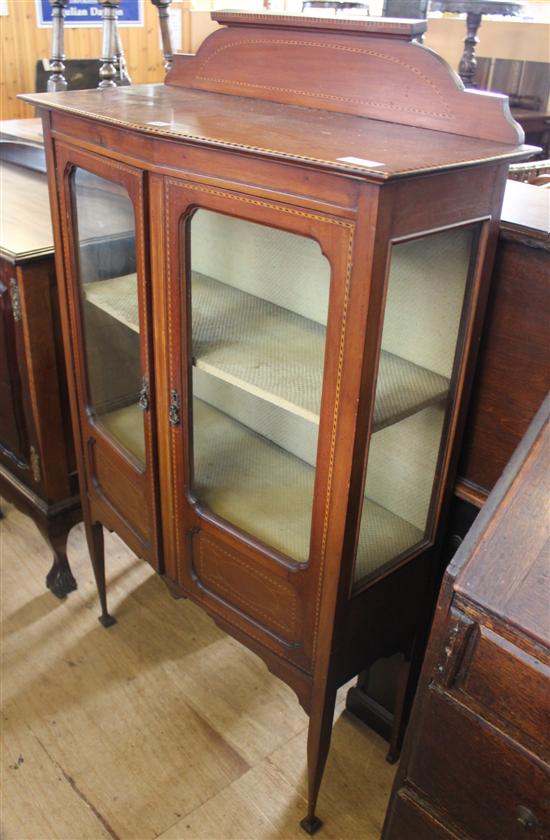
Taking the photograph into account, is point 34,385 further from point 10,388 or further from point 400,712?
point 400,712

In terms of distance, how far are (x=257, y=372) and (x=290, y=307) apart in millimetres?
157

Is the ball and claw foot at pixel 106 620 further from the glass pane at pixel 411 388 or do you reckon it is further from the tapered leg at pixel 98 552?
the glass pane at pixel 411 388

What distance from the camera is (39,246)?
153 centimetres

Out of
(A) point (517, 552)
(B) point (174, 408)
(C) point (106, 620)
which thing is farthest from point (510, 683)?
(C) point (106, 620)

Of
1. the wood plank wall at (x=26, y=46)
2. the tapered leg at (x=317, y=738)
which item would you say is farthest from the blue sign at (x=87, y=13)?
the tapered leg at (x=317, y=738)

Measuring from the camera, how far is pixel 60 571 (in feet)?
6.17

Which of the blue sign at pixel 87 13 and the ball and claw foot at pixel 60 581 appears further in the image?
the blue sign at pixel 87 13

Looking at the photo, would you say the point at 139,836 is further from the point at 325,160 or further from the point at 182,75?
the point at 182,75

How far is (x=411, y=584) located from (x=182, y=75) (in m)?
1.02

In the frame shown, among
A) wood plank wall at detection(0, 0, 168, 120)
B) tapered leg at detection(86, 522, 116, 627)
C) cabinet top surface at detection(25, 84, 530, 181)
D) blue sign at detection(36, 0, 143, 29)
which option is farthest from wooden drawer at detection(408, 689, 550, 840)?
blue sign at detection(36, 0, 143, 29)

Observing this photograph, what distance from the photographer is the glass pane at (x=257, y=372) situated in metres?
1.04

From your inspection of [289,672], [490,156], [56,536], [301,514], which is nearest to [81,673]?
[56,536]

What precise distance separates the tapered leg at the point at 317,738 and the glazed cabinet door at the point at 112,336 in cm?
44

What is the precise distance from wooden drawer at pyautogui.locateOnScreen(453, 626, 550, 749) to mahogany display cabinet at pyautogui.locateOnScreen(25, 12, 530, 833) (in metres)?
0.28
